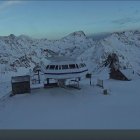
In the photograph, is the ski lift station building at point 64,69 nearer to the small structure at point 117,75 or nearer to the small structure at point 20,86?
the small structure at point 20,86

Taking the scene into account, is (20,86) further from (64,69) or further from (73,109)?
(73,109)

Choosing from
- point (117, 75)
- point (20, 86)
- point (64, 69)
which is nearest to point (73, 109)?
point (64, 69)

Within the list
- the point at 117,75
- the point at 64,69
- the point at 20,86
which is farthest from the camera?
the point at 117,75

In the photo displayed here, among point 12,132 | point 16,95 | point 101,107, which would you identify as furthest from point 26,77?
point 12,132

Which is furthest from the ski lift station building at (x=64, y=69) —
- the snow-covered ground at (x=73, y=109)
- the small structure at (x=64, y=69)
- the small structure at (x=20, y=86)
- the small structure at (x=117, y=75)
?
the small structure at (x=117, y=75)

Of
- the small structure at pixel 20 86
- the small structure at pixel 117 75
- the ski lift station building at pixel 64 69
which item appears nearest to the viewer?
the ski lift station building at pixel 64 69

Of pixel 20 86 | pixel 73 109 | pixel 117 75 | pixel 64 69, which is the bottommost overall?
pixel 73 109
